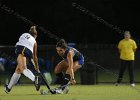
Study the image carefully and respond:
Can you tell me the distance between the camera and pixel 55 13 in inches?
1606

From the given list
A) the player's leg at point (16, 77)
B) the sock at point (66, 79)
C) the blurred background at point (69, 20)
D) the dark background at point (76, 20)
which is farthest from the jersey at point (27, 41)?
the dark background at point (76, 20)

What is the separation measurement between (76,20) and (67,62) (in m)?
25.0

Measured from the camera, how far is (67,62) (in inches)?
614

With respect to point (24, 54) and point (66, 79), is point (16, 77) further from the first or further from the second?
point (66, 79)

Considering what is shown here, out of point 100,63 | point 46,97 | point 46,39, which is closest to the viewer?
point 46,97

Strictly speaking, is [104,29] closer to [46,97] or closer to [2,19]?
[2,19]

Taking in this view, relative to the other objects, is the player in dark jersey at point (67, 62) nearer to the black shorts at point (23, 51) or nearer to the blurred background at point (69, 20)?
the black shorts at point (23, 51)

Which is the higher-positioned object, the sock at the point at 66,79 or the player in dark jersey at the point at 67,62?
the player in dark jersey at the point at 67,62

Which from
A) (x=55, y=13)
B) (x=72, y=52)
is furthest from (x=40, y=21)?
(x=72, y=52)

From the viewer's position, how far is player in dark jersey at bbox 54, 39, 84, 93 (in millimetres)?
15047

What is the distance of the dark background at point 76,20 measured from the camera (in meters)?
39.7

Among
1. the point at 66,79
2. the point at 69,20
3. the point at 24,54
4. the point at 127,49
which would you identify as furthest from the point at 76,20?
the point at 24,54

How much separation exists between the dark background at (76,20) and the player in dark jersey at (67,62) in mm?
23343

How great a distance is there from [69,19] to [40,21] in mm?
1938
